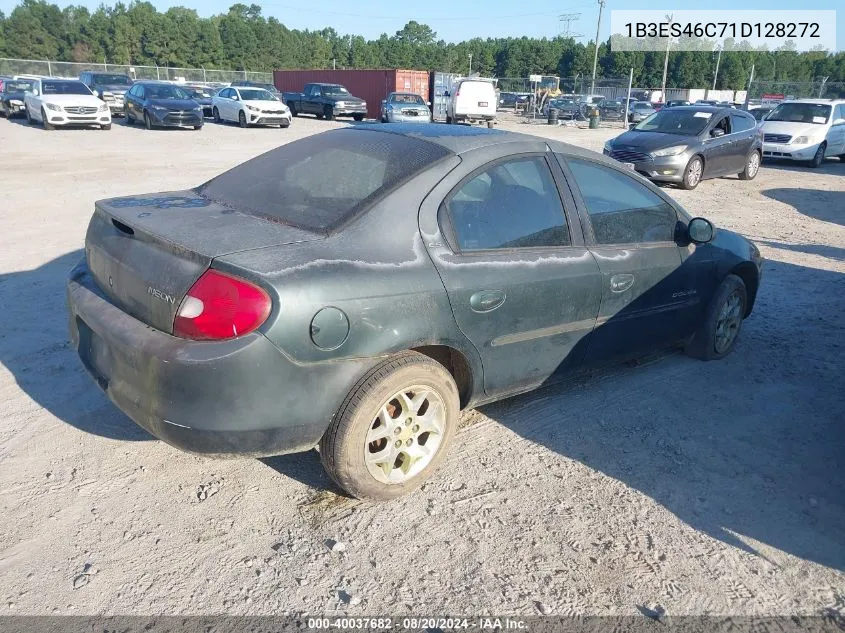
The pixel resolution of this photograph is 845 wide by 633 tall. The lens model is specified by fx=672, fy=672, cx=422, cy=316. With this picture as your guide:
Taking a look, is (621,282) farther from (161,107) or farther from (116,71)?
(116,71)

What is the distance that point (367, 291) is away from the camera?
2.75m

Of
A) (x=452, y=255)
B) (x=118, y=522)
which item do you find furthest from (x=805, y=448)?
(x=118, y=522)

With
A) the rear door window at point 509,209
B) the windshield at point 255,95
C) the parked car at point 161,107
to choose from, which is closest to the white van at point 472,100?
the windshield at point 255,95

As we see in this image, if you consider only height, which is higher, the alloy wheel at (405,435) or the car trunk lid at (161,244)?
the car trunk lid at (161,244)

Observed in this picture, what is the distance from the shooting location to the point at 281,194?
3.35 m

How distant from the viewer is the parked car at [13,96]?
24.6 metres

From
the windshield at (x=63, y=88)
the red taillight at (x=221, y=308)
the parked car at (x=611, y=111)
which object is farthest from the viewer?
the parked car at (x=611, y=111)

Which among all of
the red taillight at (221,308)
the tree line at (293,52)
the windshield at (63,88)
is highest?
the tree line at (293,52)

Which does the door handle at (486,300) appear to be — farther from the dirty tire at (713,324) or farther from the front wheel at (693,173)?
the front wheel at (693,173)

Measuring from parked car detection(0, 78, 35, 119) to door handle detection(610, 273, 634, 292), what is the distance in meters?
26.2

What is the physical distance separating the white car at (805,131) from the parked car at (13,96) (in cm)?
2416

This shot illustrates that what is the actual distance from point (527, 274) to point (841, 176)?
1663 cm

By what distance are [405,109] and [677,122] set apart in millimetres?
14390

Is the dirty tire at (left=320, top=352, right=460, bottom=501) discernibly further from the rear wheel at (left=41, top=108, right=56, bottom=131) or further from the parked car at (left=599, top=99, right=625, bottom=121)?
the parked car at (left=599, top=99, right=625, bottom=121)
